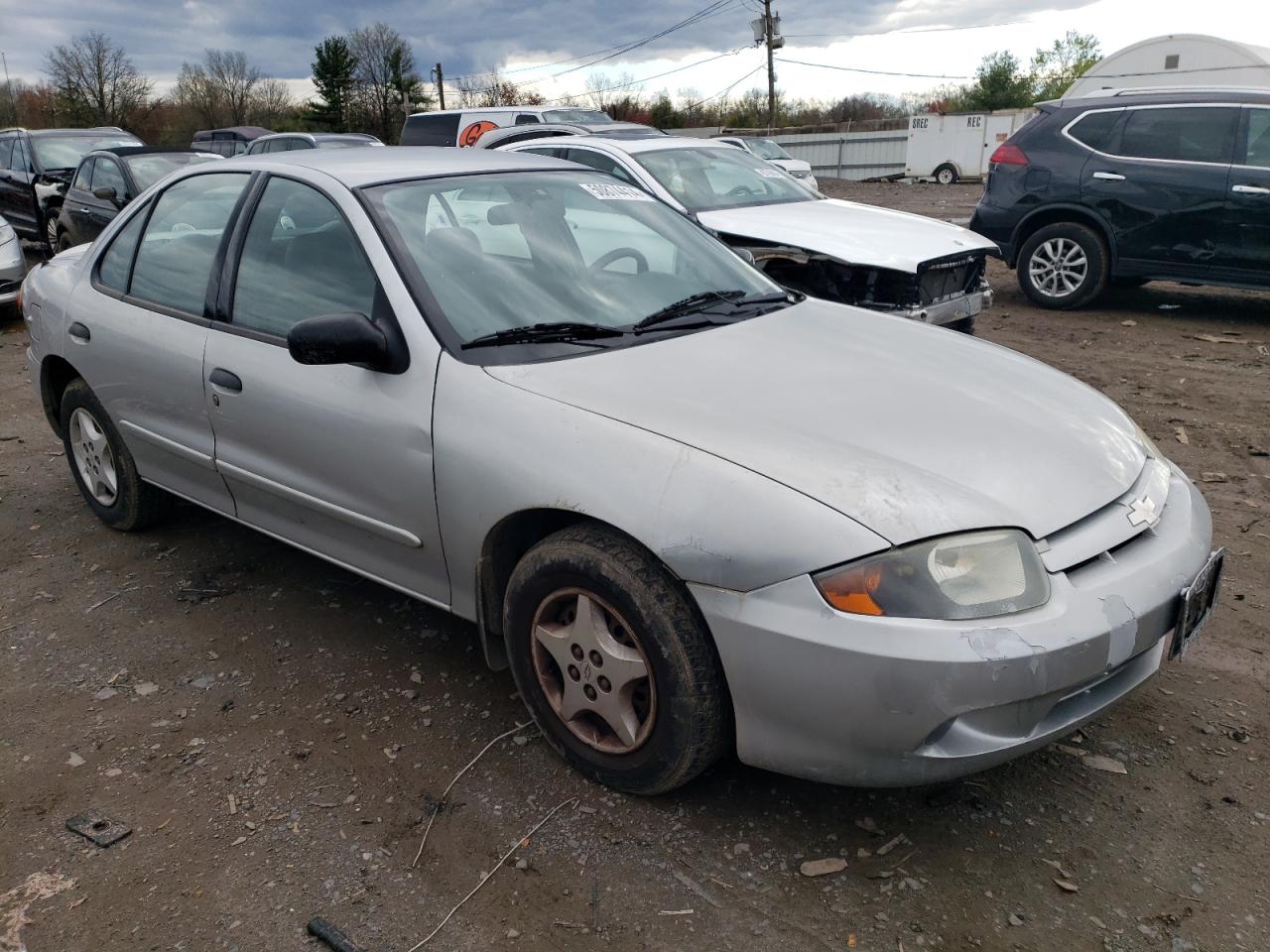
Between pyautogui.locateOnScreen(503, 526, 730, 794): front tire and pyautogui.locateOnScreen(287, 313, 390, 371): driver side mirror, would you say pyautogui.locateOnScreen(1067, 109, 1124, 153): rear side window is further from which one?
pyautogui.locateOnScreen(503, 526, 730, 794): front tire

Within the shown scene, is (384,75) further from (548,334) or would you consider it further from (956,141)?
(548,334)

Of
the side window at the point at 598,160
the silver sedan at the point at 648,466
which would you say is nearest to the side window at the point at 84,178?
the side window at the point at 598,160

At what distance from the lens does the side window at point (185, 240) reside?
373 cm

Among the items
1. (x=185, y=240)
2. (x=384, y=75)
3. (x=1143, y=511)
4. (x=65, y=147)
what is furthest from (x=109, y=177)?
(x=384, y=75)

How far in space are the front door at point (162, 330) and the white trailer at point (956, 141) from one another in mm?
29136

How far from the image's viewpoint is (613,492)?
8.06ft

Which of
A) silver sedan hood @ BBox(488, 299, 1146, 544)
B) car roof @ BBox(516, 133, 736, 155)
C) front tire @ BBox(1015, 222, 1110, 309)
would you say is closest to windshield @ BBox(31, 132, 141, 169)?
car roof @ BBox(516, 133, 736, 155)

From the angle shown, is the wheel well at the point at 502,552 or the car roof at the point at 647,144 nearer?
the wheel well at the point at 502,552

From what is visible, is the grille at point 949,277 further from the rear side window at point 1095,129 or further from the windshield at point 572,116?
the windshield at point 572,116

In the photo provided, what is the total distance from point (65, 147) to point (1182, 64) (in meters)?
23.5

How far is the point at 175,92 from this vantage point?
57.1 metres

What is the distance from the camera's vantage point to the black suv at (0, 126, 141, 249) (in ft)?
43.9

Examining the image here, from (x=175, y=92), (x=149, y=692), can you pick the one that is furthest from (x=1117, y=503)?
(x=175, y=92)

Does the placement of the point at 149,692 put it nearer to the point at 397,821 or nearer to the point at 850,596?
the point at 397,821
